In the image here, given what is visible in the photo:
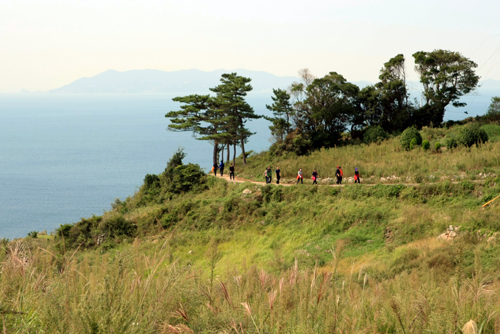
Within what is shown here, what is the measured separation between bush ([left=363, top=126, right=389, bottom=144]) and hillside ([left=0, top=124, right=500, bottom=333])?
107 cm

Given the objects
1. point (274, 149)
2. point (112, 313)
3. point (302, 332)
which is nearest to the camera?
point (112, 313)

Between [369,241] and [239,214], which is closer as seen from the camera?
[369,241]

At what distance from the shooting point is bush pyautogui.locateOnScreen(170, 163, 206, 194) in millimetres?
27422

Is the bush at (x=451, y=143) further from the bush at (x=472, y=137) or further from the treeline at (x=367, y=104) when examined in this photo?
the treeline at (x=367, y=104)

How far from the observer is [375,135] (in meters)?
28.2

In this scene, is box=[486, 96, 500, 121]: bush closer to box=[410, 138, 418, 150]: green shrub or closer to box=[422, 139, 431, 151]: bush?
box=[410, 138, 418, 150]: green shrub

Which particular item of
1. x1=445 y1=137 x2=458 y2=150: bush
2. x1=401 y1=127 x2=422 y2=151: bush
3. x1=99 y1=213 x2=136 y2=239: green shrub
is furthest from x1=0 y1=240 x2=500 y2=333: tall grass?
x1=401 y1=127 x2=422 y2=151: bush

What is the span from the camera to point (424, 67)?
31.0m

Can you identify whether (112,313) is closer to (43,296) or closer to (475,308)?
(43,296)

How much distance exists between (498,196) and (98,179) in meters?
78.9

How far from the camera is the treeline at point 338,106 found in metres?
29.5

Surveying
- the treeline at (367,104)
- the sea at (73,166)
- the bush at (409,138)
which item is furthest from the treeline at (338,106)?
the sea at (73,166)

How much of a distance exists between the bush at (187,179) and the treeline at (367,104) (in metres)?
5.44

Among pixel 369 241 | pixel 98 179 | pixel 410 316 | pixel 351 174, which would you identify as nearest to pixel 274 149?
pixel 351 174
